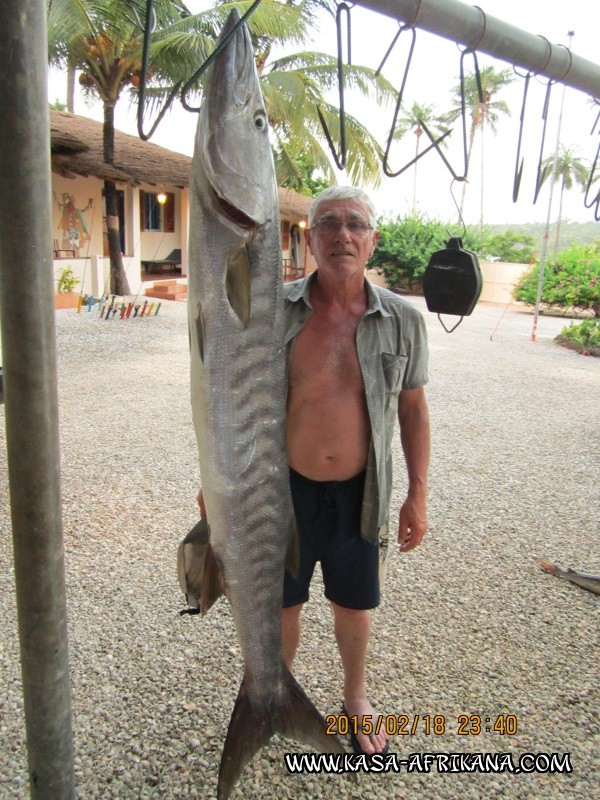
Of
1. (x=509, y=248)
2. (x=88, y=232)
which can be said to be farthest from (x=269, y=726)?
(x=509, y=248)

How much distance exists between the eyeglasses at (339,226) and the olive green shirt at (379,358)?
23cm

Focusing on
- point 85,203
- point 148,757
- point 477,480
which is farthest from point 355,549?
point 85,203

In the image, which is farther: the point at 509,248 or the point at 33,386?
the point at 509,248

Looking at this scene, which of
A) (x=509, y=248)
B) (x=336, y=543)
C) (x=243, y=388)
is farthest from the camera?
(x=509, y=248)

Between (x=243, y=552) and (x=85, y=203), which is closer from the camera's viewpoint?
(x=243, y=552)

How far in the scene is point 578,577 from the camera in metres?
3.93

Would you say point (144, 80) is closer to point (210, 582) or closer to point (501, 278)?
point (210, 582)

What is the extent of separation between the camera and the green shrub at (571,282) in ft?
66.0

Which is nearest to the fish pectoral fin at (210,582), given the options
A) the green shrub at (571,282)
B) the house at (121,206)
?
the house at (121,206)

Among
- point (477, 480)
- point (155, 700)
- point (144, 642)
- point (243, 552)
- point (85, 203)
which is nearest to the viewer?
point (243, 552)

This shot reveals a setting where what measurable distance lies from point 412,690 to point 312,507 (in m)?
1.18

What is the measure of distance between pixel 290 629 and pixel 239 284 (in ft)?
5.30

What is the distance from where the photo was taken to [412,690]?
113 inches

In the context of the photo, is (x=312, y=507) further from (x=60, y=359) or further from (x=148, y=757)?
(x=60, y=359)
